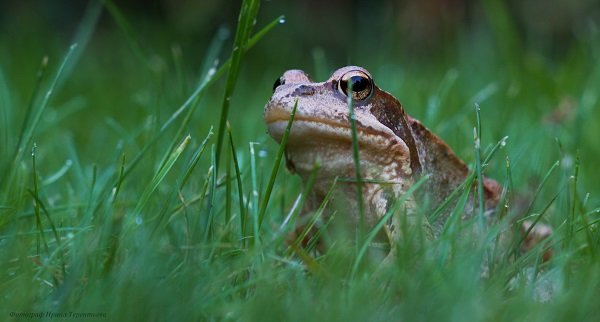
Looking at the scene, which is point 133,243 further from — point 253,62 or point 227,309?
point 253,62

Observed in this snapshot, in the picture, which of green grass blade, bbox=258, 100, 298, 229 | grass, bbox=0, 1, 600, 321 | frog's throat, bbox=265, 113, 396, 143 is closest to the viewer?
grass, bbox=0, 1, 600, 321

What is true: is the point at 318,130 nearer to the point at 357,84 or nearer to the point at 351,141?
the point at 351,141

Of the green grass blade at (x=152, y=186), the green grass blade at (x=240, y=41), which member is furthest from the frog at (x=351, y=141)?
the green grass blade at (x=152, y=186)

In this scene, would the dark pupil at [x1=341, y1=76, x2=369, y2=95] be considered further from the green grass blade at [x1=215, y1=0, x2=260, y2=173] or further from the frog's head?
the green grass blade at [x1=215, y1=0, x2=260, y2=173]

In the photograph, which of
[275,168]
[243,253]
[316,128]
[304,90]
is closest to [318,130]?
[316,128]

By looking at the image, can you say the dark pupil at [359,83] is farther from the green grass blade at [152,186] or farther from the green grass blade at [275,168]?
the green grass blade at [152,186]

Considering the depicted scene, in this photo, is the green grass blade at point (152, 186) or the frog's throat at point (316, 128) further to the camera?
the frog's throat at point (316, 128)

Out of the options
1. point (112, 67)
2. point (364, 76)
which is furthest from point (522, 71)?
point (112, 67)

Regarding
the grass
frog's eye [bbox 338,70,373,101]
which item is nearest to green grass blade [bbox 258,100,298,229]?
the grass
